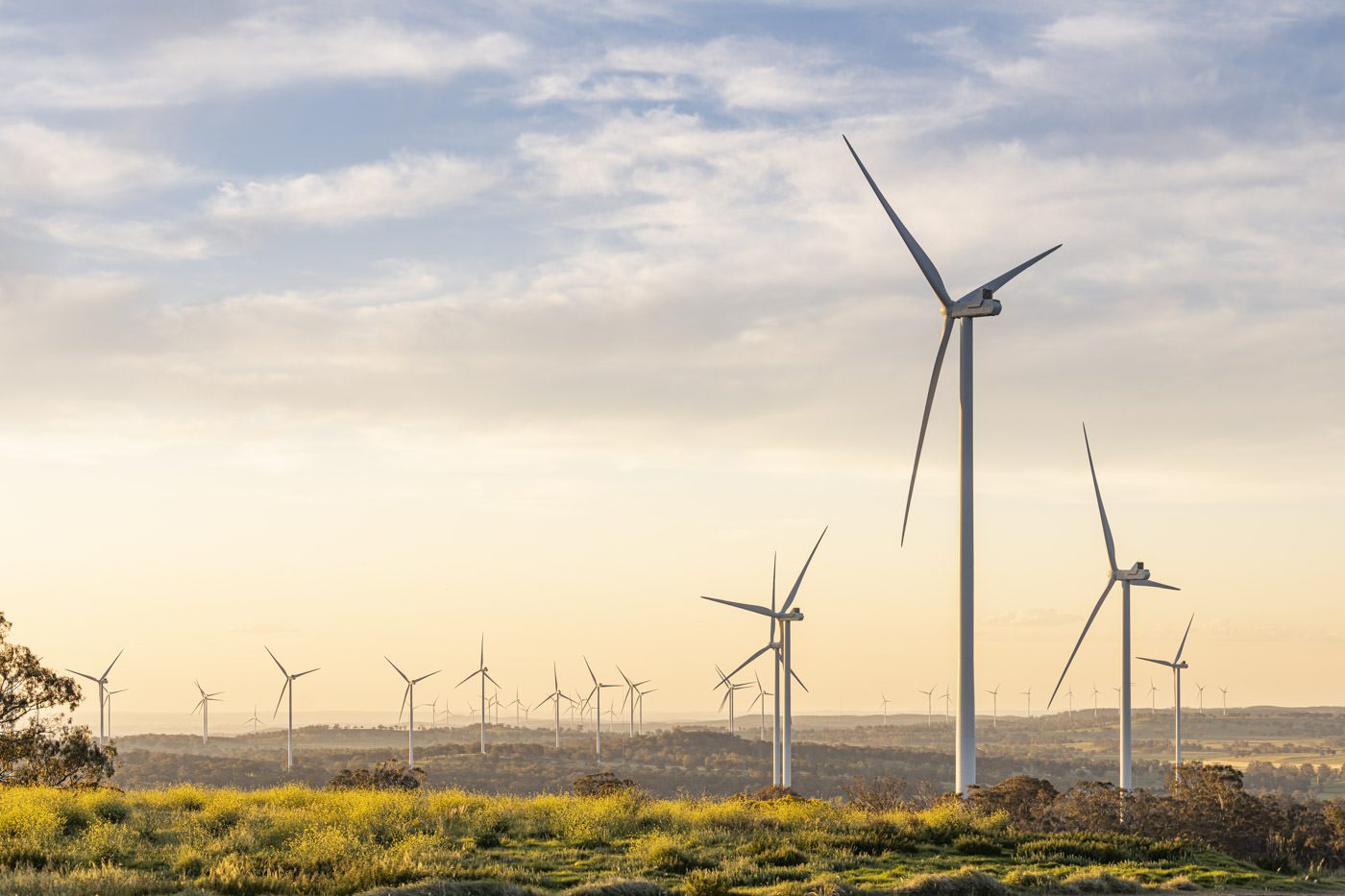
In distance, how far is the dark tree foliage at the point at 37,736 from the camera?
158 feet

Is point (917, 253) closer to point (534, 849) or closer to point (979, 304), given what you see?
point (979, 304)

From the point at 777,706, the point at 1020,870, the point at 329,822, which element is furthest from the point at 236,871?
the point at 777,706

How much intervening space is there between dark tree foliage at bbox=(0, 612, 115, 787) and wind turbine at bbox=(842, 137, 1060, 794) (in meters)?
31.2

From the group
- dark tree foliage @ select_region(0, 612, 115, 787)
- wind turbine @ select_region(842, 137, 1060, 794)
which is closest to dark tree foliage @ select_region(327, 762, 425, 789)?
dark tree foliage @ select_region(0, 612, 115, 787)

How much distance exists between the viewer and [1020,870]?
1181 inches

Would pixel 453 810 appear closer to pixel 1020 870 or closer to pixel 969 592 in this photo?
pixel 1020 870

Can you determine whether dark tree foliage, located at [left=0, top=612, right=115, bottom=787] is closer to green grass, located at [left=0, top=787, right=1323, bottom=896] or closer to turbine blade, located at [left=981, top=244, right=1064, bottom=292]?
green grass, located at [left=0, top=787, right=1323, bottom=896]

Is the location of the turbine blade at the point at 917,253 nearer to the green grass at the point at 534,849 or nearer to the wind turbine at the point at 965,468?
the wind turbine at the point at 965,468

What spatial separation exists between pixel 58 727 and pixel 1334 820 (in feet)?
163

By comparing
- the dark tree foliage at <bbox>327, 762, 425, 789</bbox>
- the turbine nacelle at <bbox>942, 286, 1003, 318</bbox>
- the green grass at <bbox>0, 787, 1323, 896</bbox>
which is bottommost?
the dark tree foliage at <bbox>327, 762, 425, 789</bbox>

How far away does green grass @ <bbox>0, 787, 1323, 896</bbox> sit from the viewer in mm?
26016

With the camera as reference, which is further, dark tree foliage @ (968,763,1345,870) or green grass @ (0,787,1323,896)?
dark tree foliage @ (968,763,1345,870)

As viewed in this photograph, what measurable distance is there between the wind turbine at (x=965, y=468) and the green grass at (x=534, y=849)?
17.3 ft

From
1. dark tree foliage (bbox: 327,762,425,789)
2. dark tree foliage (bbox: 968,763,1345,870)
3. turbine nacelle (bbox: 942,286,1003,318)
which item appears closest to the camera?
dark tree foliage (bbox: 968,763,1345,870)
